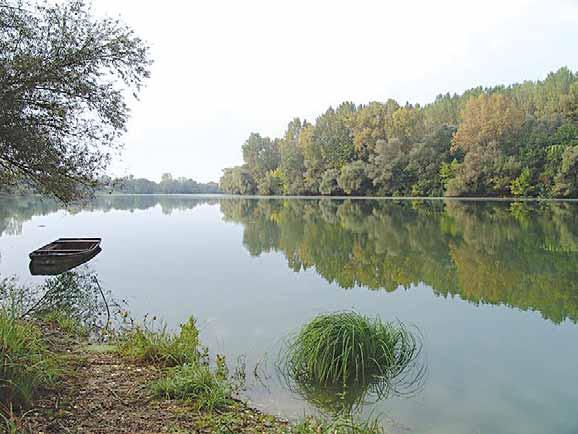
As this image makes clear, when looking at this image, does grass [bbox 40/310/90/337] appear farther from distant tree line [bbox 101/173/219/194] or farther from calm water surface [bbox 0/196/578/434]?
distant tree line [bbox 101/173/219/194]

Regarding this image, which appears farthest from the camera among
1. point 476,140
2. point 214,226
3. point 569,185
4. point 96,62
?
point 476,140

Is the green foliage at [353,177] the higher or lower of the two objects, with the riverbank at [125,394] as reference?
higher

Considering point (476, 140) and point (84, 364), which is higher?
point (476, 140)

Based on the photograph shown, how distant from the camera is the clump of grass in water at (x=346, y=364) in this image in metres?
5.56

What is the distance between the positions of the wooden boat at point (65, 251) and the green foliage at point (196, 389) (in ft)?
30.3

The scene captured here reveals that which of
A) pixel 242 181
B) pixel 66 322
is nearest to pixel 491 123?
pixel 242 181

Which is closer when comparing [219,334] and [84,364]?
[84,364]

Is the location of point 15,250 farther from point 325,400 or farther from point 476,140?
point 476,140

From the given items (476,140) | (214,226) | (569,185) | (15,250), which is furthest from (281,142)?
(15,250)

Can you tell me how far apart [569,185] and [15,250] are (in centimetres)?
4808

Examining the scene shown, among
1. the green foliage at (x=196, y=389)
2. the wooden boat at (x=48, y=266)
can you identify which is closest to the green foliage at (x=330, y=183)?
the wooden boat at (x=48, y=266)

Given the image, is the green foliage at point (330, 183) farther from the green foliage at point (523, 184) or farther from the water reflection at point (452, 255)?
the water reflection at point (452, 255)

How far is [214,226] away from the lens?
28453 millimetres

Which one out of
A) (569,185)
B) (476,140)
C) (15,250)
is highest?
(476,140)
